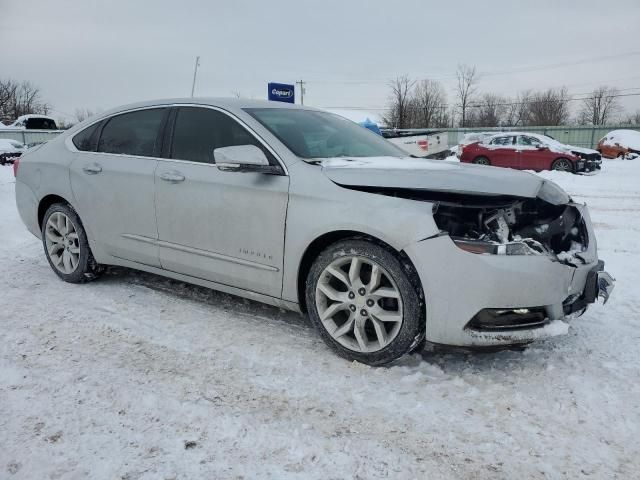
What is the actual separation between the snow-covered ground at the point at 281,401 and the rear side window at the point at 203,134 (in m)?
1.16

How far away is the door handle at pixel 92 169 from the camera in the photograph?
4059mm

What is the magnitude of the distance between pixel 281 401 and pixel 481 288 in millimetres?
1166

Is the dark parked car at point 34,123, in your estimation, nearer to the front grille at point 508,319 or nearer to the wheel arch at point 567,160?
the wheel arch at point 567,160

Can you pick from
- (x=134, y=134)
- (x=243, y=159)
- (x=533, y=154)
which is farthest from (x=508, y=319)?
(x=533, y=154)

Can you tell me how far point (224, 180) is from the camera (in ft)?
10.9

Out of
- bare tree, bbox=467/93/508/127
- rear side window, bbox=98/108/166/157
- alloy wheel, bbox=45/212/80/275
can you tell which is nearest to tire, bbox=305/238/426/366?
rear side window, bbox=98/108/166/157

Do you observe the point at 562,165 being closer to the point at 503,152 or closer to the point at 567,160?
the point at 567,160

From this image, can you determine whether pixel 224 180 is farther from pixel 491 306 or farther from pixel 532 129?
pixel 532 129

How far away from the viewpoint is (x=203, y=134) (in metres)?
3.61

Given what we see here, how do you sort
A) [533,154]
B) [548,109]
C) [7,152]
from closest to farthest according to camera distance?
[533,154], [7,152], [548,109]

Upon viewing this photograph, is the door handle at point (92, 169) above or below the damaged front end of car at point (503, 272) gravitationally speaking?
above

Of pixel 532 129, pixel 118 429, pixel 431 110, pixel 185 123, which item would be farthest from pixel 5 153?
pixel 431 110

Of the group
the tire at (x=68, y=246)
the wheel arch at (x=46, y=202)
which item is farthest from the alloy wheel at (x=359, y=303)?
the wheel arch at (x=46, y=202)

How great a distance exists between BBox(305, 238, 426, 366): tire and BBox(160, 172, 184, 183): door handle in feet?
4.05
